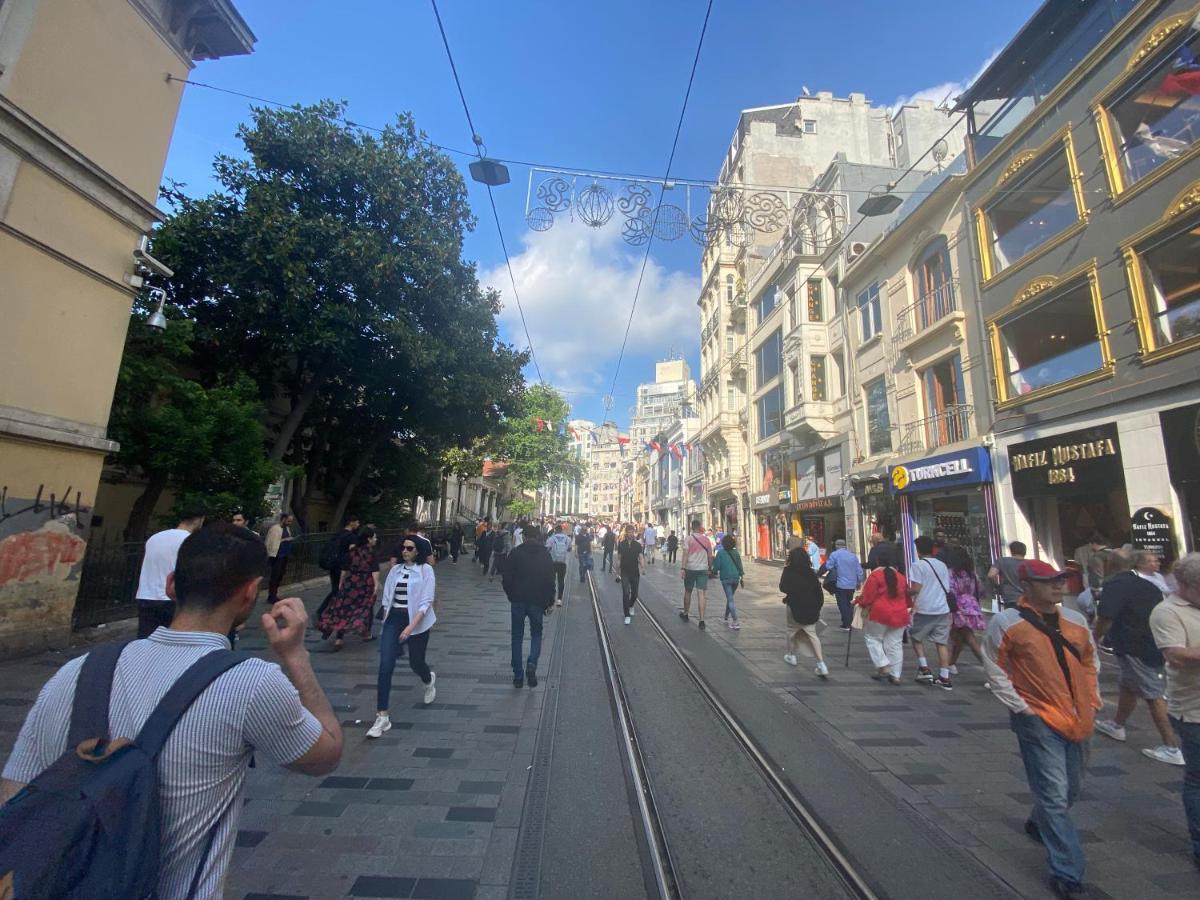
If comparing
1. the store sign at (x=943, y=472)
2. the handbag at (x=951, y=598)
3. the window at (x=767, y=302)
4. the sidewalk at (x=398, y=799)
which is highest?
the window at (x=767, y=302)

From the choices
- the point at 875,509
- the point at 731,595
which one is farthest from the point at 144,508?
the point at 875,509

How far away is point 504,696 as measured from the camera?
19.6ft

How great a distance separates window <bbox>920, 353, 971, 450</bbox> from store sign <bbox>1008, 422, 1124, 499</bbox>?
1.94 metres

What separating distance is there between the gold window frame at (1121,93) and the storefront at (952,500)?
5.65 metres

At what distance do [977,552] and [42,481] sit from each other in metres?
17.9

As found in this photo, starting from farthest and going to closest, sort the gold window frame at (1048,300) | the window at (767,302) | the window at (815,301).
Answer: the window at (767,302), the window at (815,301), the gold window frame at (1048,300)

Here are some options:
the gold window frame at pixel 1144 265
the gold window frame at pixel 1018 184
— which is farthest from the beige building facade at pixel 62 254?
the gold window frame at pixel 1018 184

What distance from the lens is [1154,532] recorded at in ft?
29.4

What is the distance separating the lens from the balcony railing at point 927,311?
14805 mm

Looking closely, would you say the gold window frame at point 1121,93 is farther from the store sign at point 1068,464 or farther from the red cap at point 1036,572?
the red cap at point 1036,572

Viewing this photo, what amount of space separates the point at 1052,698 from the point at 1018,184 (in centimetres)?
1398

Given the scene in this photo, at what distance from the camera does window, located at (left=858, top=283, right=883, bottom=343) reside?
1820 centimetres

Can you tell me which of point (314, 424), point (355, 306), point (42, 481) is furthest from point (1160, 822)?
point (314, 424)

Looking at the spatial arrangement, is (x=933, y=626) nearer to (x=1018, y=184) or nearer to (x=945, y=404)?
(x=945, y=404)
